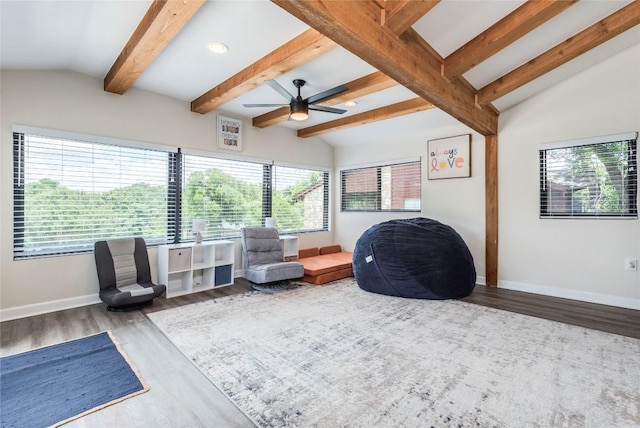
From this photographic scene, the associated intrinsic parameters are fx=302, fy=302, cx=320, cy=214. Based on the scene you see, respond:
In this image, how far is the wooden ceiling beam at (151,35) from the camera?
2.24 m

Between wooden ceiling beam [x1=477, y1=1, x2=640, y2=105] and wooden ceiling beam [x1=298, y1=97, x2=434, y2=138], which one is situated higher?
wooden ceiling beam [x1=477, y1=1, x2=640, y2=105]

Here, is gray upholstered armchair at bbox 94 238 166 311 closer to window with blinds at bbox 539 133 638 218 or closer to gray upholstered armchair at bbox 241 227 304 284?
gray upholstered armchair at bbox 241 227 304 284

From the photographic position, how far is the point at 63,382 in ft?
6.95

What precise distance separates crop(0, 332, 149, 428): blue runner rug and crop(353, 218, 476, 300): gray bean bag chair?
119 inches

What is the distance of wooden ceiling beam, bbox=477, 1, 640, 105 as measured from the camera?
2.89 m

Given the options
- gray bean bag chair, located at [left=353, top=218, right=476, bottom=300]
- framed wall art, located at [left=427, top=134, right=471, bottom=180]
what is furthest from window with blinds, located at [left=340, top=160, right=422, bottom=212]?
gray bean bag chair, located at [left=353, top=218, right=476, bottom=300]

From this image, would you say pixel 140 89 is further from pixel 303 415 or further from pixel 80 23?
pixel 303 415

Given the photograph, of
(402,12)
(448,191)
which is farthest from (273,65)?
(448,191)

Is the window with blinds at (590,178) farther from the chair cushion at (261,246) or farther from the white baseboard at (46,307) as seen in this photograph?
the white baseboard at (46,307)

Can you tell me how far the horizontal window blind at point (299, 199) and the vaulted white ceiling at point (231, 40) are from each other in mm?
2057

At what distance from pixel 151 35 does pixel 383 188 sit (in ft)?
15.1

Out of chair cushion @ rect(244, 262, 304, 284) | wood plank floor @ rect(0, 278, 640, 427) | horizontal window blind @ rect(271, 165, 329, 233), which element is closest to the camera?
wood plank floor @ rect(0, 278, 640, 427)

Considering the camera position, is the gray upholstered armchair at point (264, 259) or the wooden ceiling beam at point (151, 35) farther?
the gray upholstered armchair at point (264, 259)

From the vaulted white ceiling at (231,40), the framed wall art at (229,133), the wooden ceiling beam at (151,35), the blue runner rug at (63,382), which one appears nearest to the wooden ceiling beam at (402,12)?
the vaulted white ceiling at (231,40)
